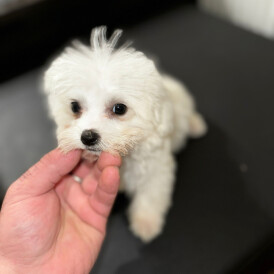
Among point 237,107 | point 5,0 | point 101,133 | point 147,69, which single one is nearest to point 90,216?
point 101,133

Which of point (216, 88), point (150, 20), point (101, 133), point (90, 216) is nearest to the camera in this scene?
point (101, 133)

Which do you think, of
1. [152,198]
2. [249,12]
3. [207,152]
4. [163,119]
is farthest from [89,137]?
[249,12]

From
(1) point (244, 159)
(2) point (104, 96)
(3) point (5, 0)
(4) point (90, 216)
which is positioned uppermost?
(2) point (104, 96)

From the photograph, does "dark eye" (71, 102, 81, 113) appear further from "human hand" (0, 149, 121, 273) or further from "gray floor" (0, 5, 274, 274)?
"gray floor" (0, 5, 274, 274)

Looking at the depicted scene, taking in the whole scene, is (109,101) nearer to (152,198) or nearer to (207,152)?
(152,198)

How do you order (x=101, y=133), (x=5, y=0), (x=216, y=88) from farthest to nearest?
1. (x=5, y=0)
2. (x=216, y=88)
3. (x=101, y=133)

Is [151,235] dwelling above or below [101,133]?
below

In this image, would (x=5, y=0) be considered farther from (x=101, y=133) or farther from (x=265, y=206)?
(x=265, y=206)

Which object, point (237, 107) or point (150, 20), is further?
point (150, 20)
